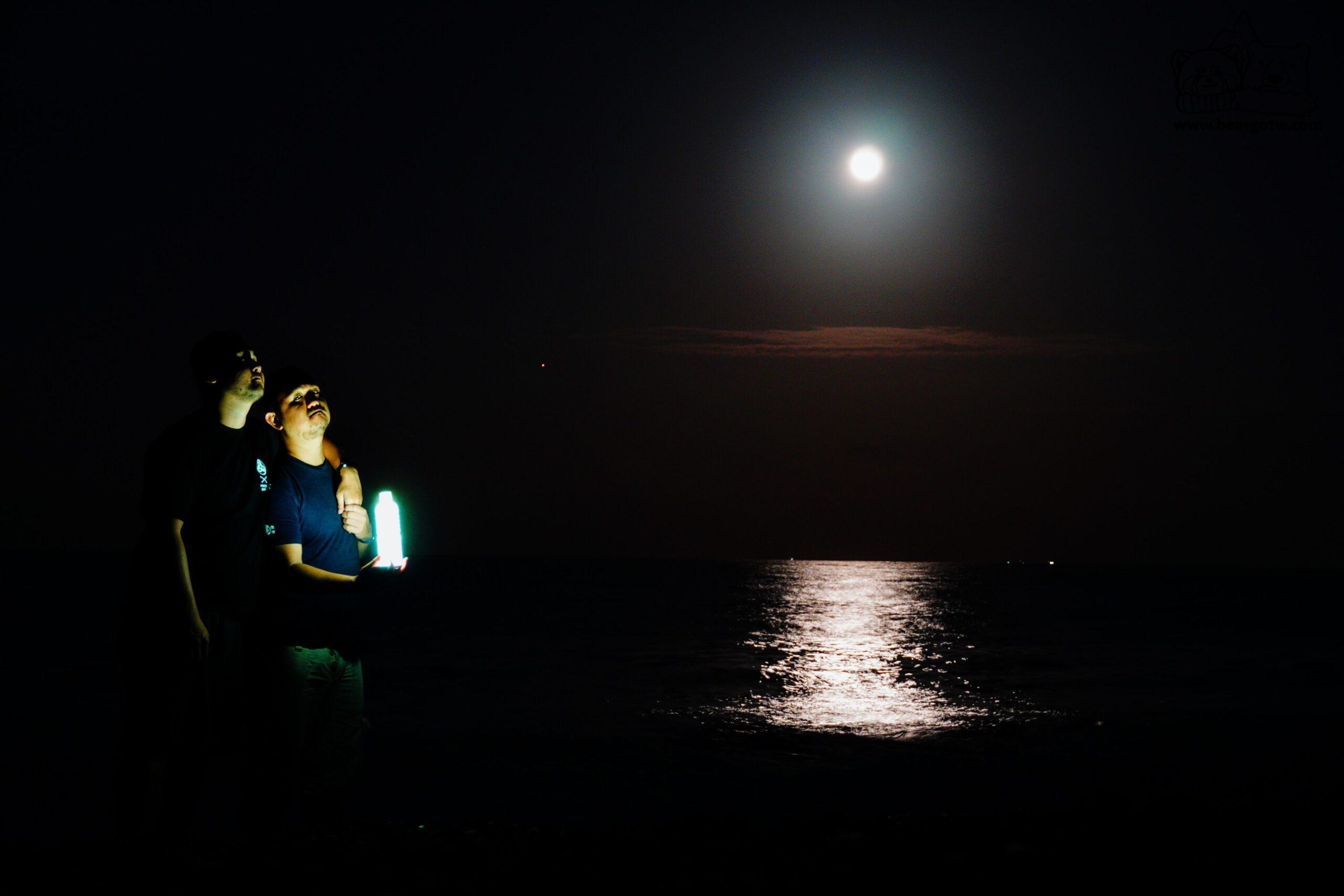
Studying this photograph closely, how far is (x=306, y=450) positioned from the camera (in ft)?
16.5

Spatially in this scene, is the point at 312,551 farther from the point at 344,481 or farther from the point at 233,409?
the point at 233,409

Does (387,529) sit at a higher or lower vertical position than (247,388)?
lower

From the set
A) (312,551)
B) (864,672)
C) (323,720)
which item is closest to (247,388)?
(312,551)

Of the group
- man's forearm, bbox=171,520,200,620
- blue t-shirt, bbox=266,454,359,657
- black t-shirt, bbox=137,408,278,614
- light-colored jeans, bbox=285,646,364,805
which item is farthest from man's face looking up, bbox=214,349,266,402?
light-colored jeans, bbox=285,646,364,805

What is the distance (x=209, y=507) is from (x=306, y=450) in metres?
0.59

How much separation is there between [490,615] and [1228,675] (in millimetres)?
43608

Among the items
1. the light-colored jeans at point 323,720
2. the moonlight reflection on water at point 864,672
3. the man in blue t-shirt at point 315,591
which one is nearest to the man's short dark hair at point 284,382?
the man in blue t-shirt at point 315,591

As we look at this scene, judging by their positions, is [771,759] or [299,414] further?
[771,759]

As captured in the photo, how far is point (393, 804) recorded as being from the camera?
11547 mm

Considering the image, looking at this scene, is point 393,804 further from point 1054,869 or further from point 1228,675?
point 1228,675

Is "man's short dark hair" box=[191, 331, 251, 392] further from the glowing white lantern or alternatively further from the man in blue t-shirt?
the glowing white lantern

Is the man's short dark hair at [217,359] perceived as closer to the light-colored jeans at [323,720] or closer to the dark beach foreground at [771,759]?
the light-colored jeans at [323,720]

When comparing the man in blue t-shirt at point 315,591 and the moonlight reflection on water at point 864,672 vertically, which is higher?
the man in blue t-shirt at point 315,591

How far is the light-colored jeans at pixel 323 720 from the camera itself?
4879 mm
